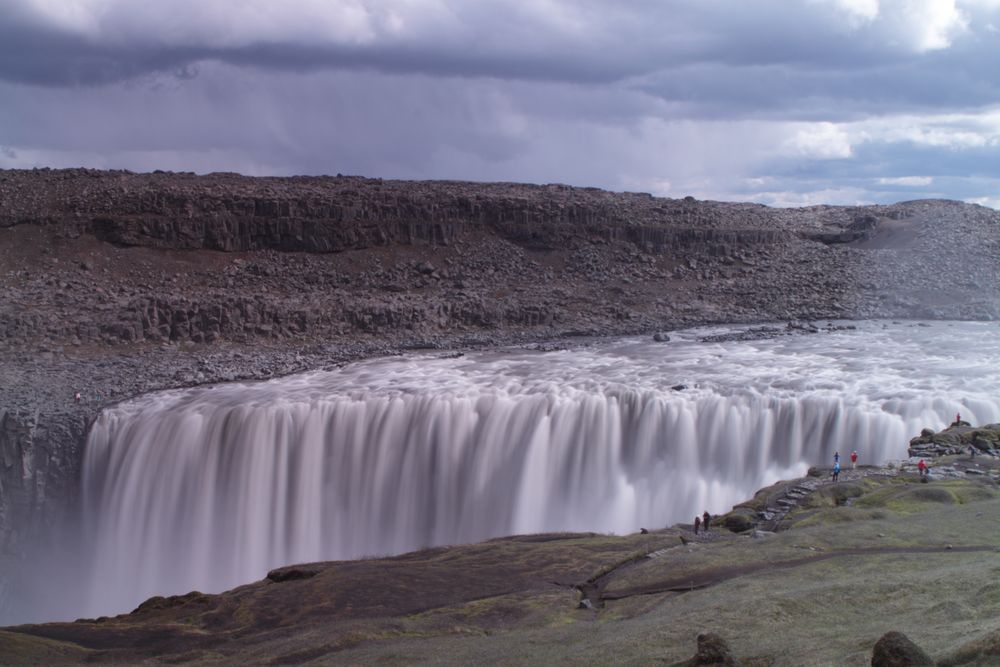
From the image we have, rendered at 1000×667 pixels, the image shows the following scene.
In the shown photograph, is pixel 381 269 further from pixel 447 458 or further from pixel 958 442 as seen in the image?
pixel 958 442

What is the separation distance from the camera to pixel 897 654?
8.43 meters

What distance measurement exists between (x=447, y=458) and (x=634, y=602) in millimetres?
17208

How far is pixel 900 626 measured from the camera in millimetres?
10930

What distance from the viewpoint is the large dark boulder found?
834cm

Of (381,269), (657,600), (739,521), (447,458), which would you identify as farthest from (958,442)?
(381,269)

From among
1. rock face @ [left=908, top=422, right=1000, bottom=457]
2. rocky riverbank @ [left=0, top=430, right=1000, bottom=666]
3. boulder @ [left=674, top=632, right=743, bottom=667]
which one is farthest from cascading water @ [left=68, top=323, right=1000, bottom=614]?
boulder @ [left=674, top=632, right=743, bottom=667]

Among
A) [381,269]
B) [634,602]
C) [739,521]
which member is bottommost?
[634,602]

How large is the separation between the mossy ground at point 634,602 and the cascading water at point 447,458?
7813 millimetres

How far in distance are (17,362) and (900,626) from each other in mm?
38818

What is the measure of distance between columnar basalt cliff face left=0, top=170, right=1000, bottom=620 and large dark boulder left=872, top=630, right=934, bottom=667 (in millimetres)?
33604

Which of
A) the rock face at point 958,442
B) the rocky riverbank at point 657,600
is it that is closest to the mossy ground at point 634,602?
the rocky riverbank at point 657,600

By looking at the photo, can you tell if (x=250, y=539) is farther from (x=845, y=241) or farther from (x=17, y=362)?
(x=845, y=241)

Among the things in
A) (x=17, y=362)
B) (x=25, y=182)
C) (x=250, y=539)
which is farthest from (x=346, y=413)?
(x=25, y=182)

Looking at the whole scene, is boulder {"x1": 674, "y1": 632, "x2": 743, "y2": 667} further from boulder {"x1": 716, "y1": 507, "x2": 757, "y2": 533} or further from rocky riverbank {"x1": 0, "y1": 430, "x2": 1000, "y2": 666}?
boulder {"x1": 716, "y1": 507, "x2": 757, "y2": 533}
